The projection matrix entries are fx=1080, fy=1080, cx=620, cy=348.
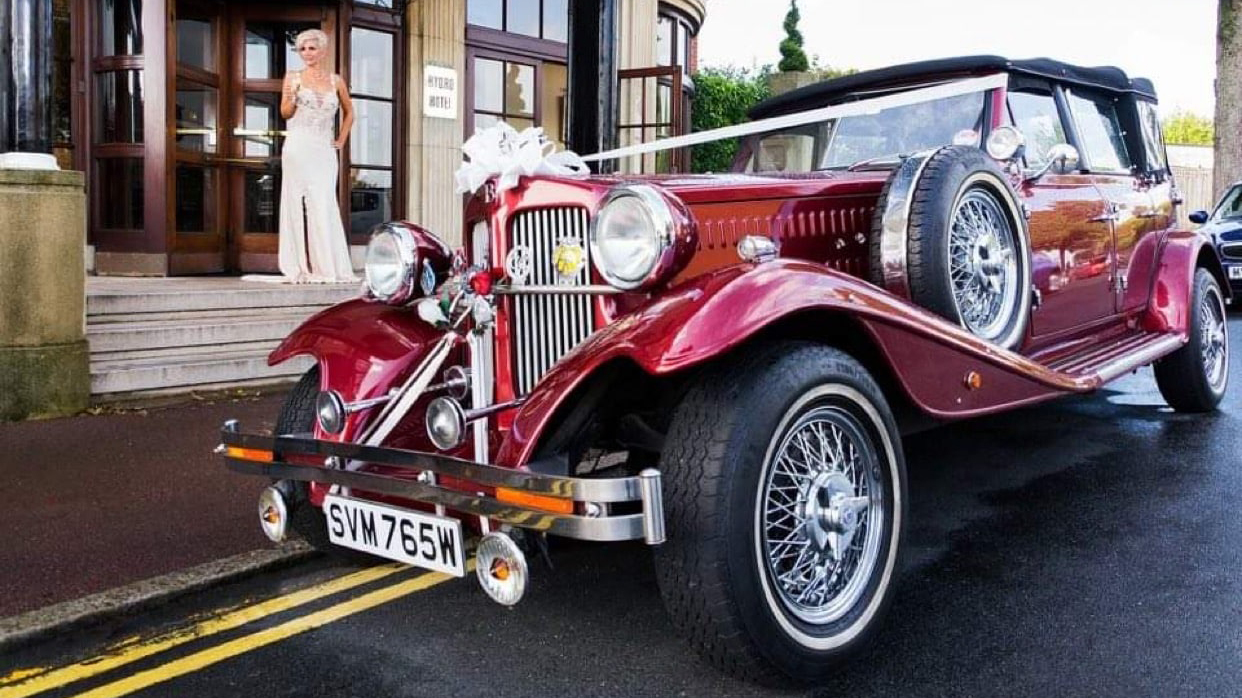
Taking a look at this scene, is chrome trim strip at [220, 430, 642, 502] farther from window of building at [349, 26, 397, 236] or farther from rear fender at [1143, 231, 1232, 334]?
window of building at [349, 26, 397, 236]

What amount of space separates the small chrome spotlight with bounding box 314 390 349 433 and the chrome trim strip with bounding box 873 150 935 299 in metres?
1.84

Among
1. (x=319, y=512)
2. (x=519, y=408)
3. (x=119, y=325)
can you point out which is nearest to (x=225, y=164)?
(x=119, y=325)

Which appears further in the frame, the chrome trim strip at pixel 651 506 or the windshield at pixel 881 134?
the windshield at pixel 881 134

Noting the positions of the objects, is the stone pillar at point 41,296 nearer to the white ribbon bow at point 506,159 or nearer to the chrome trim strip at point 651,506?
the white ribbon bow at point 506,159

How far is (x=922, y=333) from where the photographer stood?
329 cm

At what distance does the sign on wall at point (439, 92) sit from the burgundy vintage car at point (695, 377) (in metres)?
6.77

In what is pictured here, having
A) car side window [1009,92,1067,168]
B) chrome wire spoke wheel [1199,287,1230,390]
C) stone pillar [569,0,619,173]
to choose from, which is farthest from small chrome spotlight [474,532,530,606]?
stone pillar [569,0,619,173]

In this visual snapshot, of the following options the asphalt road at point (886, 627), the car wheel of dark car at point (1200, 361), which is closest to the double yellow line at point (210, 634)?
the asphalt road at point (886, 627)

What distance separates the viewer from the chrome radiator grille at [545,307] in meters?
3.31

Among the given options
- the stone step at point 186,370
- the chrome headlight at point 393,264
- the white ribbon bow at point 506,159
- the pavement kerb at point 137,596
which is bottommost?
the pavement kerb at point 137,596

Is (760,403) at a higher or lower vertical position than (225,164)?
lower

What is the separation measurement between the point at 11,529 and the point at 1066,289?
4556mm

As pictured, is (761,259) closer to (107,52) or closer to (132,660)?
(132,660)

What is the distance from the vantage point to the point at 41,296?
19.7 ft
